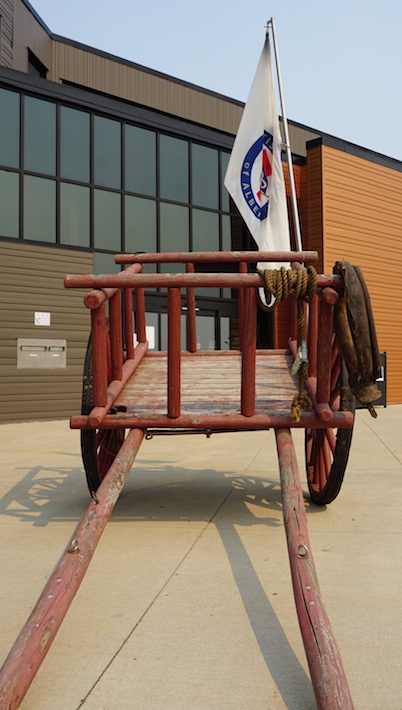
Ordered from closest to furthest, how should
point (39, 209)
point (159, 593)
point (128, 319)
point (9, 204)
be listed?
point (159, 593)
point (128, 319)
point (9, 204)
point (39, 209)

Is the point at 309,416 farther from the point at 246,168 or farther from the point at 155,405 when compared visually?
the point at 246,168

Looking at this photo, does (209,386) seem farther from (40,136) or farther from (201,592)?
(40,136)

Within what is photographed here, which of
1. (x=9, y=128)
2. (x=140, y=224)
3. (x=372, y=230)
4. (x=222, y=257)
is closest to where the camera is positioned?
(x=222, y=257)

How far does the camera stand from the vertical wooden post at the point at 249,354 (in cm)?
327

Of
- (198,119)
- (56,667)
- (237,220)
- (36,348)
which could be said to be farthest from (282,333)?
(56,667)

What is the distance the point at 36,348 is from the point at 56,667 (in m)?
10.7

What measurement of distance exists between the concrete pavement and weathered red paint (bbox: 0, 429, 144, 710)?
0.13 meters

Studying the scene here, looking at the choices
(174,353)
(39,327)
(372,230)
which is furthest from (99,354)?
(372,230)

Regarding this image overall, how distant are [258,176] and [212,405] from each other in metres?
4.98

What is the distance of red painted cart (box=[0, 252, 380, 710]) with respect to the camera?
195cm

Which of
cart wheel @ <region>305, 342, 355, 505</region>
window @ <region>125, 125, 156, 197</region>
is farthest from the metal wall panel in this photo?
cart wheel @ <region>305, 342, 355, 505</region>

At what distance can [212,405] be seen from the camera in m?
3.71

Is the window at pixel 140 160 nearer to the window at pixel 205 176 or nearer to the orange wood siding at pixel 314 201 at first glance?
the window at pixel 205 176

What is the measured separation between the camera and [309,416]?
3.35 m
